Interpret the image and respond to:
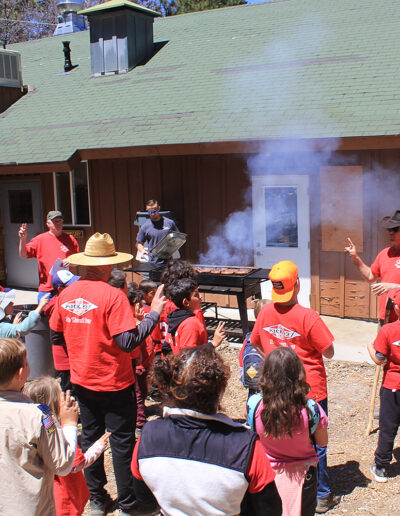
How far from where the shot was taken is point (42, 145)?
10398 millimetres

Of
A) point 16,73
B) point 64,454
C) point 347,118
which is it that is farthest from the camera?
point 16,73

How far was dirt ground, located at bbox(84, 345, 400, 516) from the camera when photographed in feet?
12.9

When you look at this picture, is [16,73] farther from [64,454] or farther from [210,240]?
[64,454]

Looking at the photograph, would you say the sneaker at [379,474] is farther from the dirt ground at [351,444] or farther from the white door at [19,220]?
the white door at [19,220]

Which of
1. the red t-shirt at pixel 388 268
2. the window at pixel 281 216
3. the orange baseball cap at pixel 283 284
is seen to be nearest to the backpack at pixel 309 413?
the orange baseball cap at pixel 283 284

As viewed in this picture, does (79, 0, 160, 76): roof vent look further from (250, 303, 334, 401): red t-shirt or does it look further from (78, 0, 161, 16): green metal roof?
(250, 303, 334, 401): red t-shirt

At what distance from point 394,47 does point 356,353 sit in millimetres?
5415

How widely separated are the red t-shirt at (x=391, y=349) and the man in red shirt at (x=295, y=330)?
687mm

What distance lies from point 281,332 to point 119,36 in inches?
415

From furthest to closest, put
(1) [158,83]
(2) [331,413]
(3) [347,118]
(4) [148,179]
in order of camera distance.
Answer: (1) [158,83]
(4) [148,179]
(3) [347,118]
(2) [331,413]

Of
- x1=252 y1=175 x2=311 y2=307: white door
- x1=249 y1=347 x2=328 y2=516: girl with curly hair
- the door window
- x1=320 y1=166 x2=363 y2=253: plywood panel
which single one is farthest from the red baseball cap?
the door window

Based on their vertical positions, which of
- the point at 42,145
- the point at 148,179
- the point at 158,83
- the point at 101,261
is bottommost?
the point at 101,261

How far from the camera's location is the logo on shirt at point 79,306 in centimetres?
361

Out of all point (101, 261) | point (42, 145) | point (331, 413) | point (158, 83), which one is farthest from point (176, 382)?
point (158, 83)
